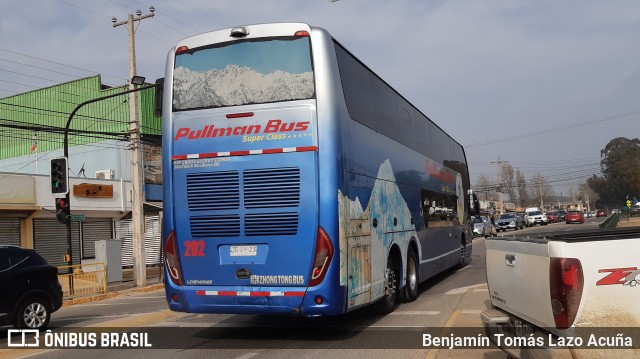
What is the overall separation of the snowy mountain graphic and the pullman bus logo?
36 centimetres

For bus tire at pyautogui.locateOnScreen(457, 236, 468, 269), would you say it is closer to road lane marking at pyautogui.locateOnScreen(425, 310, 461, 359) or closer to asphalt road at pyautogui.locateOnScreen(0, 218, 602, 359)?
asphalt road at pyautogui.locateOnScreen(0, 218, 602, 359)

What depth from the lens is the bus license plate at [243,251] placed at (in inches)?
323

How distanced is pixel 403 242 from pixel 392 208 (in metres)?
1.00

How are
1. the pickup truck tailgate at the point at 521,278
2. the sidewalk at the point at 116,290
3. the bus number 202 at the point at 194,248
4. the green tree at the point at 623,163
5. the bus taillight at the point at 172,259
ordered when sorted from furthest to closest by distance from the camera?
the green tree at the point at 623,163, the sidewalk at the point at 116,290, the bus taillight at the point at 172,259, the bus number 202 at the point at 194,248, the pickup truck tailgate at the point at 521,278

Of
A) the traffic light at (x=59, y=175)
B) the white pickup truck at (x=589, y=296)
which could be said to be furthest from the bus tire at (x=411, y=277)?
the traffic light at (x=59, y=175)

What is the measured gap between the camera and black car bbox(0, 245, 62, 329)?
1060 cm

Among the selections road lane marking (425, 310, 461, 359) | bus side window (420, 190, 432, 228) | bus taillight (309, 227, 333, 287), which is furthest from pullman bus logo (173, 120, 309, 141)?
bus side window (420, 190, 432, 228)

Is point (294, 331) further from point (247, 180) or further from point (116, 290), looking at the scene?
point (116, 290)

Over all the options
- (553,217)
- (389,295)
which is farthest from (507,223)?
(389,295)

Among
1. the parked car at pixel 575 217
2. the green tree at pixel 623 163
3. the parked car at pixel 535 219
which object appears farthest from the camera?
the green tree at pixel 623 163

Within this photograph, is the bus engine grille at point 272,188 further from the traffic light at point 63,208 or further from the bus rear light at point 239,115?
the traffic light at point 63,208

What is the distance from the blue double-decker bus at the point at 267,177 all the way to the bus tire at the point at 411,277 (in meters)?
2.60

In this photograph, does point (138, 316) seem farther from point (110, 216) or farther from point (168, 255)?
point (110, 216)

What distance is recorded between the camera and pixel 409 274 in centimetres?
1211
